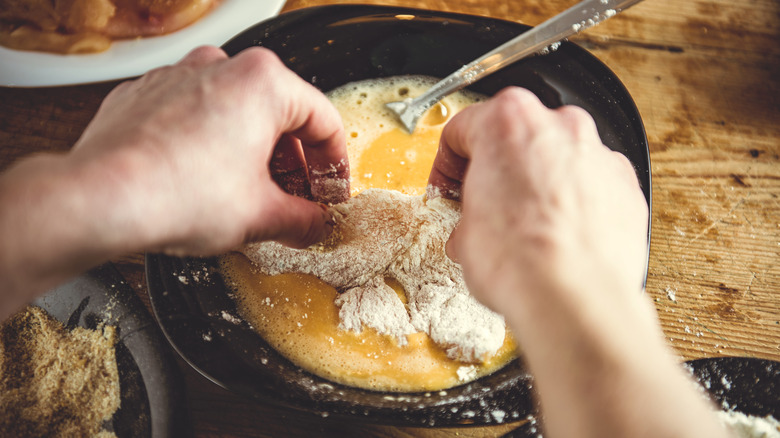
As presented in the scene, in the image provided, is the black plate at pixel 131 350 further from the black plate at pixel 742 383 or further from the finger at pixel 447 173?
the black plate at pixel 742 383

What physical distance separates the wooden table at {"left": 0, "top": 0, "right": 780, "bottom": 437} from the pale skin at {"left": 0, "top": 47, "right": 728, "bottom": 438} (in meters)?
0.29

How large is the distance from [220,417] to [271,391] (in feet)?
0.46

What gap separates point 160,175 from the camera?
13.9 inches

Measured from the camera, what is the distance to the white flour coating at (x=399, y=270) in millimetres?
561

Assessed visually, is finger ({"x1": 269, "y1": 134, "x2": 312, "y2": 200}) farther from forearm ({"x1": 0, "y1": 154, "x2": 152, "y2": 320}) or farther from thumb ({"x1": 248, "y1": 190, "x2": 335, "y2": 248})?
forearm ({"x1": 0, "y1": 154, "x2": 152, "y2": 320})

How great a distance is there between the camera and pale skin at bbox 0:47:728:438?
0.31 meters

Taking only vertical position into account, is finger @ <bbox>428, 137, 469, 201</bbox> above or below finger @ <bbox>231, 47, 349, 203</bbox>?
below

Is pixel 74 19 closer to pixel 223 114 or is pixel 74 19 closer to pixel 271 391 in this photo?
pixel 223 114

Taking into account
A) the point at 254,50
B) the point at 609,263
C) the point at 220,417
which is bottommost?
the point at 220,417

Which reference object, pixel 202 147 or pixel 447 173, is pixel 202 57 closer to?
pixel 202 147

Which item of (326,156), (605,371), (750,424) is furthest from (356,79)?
(750,424)

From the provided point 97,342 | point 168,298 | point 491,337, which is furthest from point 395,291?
point 97,342

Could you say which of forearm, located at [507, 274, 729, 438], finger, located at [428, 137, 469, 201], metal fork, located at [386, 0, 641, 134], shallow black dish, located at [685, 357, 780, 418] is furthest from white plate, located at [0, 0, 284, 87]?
shallow black dish, located at [685, 357, 780, 418]

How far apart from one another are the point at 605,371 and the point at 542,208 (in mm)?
127
